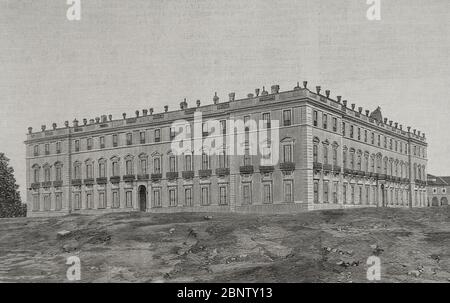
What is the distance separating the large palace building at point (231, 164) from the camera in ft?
129

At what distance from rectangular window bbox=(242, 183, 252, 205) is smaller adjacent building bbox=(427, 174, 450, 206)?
68.6 m

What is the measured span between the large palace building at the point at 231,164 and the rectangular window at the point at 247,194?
0.25 feet

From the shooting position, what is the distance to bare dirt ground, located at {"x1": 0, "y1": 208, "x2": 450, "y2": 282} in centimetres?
1991

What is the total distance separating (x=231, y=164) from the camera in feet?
139

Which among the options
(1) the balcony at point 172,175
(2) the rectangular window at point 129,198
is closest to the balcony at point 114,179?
(2) the rectangular window at point 129,198

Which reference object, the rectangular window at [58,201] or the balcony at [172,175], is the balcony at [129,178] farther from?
the rectangular window at [58,201]

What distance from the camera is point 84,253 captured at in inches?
990

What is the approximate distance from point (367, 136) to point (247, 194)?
1577 cm

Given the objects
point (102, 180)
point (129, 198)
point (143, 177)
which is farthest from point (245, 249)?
point (102, 180)

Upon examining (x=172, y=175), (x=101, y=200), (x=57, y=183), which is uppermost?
(x=172, y=175)

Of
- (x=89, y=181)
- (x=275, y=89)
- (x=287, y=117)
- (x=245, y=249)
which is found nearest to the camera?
(x=245, y=249)

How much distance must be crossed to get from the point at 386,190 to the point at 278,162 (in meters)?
19.3

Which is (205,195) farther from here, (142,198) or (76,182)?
(76,182)
